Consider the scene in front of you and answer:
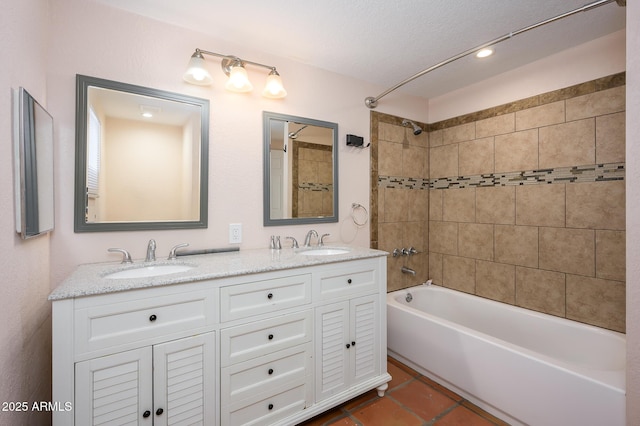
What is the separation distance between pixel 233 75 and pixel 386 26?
0.99 metres

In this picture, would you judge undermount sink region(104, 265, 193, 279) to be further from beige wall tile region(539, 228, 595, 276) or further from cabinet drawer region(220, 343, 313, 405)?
beige wall tile region(539, 228, 595, 276)

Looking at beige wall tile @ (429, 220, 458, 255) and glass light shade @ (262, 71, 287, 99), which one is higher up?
glass light shade @ (262, 71, 287, 99)

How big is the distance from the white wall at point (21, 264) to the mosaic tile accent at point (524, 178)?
7.47 feet

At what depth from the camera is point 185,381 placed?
121 centimetres

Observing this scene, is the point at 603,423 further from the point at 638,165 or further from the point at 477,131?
the point at 477,131

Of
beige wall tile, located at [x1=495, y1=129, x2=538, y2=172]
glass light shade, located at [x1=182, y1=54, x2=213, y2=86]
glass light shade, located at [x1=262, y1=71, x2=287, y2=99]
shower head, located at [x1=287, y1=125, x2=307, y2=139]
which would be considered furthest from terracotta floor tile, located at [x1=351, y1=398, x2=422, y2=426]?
glass light shade, located at [x1=182, y1=54, x2=213, y2=86]

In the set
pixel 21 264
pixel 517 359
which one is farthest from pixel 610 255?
pixel 21 264

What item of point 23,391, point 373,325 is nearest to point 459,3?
point 373,325

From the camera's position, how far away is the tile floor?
5.34 feet

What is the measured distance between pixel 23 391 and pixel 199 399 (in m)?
0.64

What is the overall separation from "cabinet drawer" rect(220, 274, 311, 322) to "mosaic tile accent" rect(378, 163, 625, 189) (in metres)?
1.40

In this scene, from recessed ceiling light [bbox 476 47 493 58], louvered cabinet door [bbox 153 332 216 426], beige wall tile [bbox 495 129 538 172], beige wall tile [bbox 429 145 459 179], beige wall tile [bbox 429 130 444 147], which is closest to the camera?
louvered cabinet door [bbox 153 332 216 426]

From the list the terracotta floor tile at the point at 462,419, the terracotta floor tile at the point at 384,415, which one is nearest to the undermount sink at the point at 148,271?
the terracotta floor tile at the point at 384,415

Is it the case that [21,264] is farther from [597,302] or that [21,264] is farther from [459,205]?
[597,302]
